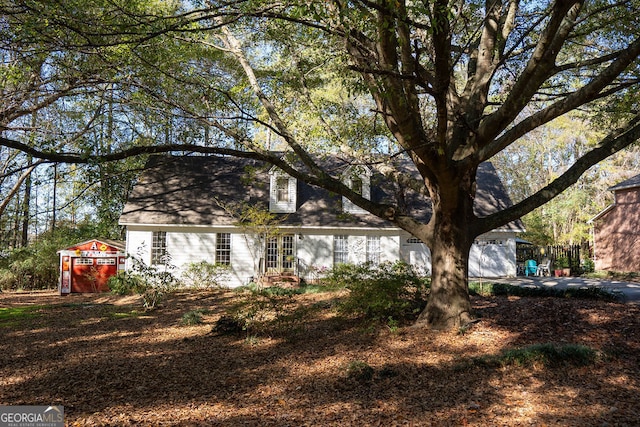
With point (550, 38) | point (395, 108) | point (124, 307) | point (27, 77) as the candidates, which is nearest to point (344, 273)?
point (395, 108)

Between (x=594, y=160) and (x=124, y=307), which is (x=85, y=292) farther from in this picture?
(x=594, y=160)

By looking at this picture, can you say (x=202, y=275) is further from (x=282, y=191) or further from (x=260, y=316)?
(x=260, y=316)

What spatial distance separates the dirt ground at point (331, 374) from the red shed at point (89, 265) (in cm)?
911

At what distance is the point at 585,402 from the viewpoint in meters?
4.67

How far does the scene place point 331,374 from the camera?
5.94 m

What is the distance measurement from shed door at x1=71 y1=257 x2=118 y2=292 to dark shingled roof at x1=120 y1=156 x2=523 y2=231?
2327 mm

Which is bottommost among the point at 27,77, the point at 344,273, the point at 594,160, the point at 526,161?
the point at 344,273

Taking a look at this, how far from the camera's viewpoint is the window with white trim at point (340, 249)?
19.3 metres

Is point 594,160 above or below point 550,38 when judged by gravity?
below

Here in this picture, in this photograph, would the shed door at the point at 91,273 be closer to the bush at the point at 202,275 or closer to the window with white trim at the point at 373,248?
the bush at the point at 202,275

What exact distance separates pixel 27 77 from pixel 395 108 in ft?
37.0

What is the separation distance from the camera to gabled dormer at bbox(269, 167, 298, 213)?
63.9 feet

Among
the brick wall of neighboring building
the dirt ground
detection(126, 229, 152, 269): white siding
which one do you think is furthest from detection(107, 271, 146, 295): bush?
the brick wall of neighboring building

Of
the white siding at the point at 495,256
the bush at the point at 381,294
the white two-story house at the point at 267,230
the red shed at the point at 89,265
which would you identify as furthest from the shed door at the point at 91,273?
the white siding at the point at 495,256
